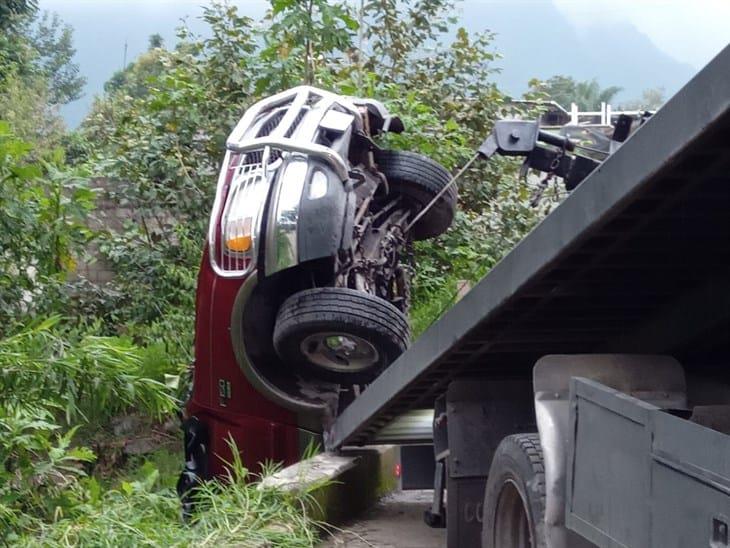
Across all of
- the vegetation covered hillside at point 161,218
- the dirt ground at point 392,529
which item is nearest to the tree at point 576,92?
the vegetation covered hillside at point 161,218

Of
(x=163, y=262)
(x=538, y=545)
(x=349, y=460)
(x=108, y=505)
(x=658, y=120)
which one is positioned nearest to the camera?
(x=658, y=120)

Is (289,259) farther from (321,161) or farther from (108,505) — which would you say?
(108,505)

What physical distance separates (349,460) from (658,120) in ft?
13.7

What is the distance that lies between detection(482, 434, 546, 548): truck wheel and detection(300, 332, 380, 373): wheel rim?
2.29m

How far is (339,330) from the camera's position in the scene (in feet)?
22.7

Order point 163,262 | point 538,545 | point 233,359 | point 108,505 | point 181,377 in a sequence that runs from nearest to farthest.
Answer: point 538,545 → point 108,505 → point 233,359 → point 181,377 → point 163,262

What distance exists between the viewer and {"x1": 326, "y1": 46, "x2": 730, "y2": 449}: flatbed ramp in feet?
10.8

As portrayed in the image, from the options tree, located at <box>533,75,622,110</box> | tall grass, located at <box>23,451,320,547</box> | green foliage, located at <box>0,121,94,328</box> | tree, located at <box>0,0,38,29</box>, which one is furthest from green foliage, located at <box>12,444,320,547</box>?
tree, located at <box>0,0,38,29</box>

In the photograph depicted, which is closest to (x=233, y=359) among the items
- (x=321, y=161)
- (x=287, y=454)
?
(x=287, y=454)

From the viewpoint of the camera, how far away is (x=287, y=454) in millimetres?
7645

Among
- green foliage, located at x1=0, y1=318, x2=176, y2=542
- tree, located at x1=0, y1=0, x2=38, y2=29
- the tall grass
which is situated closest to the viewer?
the tall grass

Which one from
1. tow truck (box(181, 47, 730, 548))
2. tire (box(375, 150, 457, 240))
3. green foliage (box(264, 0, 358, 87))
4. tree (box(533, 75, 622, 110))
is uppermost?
tree (box(533, 75, 622, 110))

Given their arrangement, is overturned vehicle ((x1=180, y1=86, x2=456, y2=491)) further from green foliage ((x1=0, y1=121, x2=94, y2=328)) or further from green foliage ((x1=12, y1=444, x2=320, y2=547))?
green foliage ((x1=0, y1=121, x2=94, y2=328))

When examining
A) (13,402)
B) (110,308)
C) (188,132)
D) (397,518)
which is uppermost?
(188,132)
